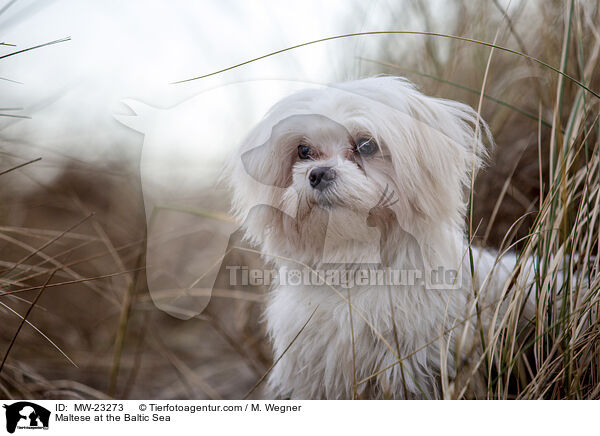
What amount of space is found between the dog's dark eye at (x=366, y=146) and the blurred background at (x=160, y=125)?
0.15m

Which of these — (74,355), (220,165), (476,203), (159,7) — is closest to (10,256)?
(74,355)

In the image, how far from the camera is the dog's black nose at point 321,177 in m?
0.84

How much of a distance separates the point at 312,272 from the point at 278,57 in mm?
417

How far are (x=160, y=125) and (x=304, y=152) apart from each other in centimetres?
28

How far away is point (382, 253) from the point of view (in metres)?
0.93

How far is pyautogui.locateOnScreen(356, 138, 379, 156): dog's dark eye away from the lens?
87cm

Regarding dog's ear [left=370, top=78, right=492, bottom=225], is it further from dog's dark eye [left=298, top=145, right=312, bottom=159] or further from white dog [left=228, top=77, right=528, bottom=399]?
dog's dark eye [left=298, top=145, right=312, bottom=159]

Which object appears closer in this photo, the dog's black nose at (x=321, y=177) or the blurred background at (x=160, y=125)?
the dog's black nose at (x=321, y=177)
